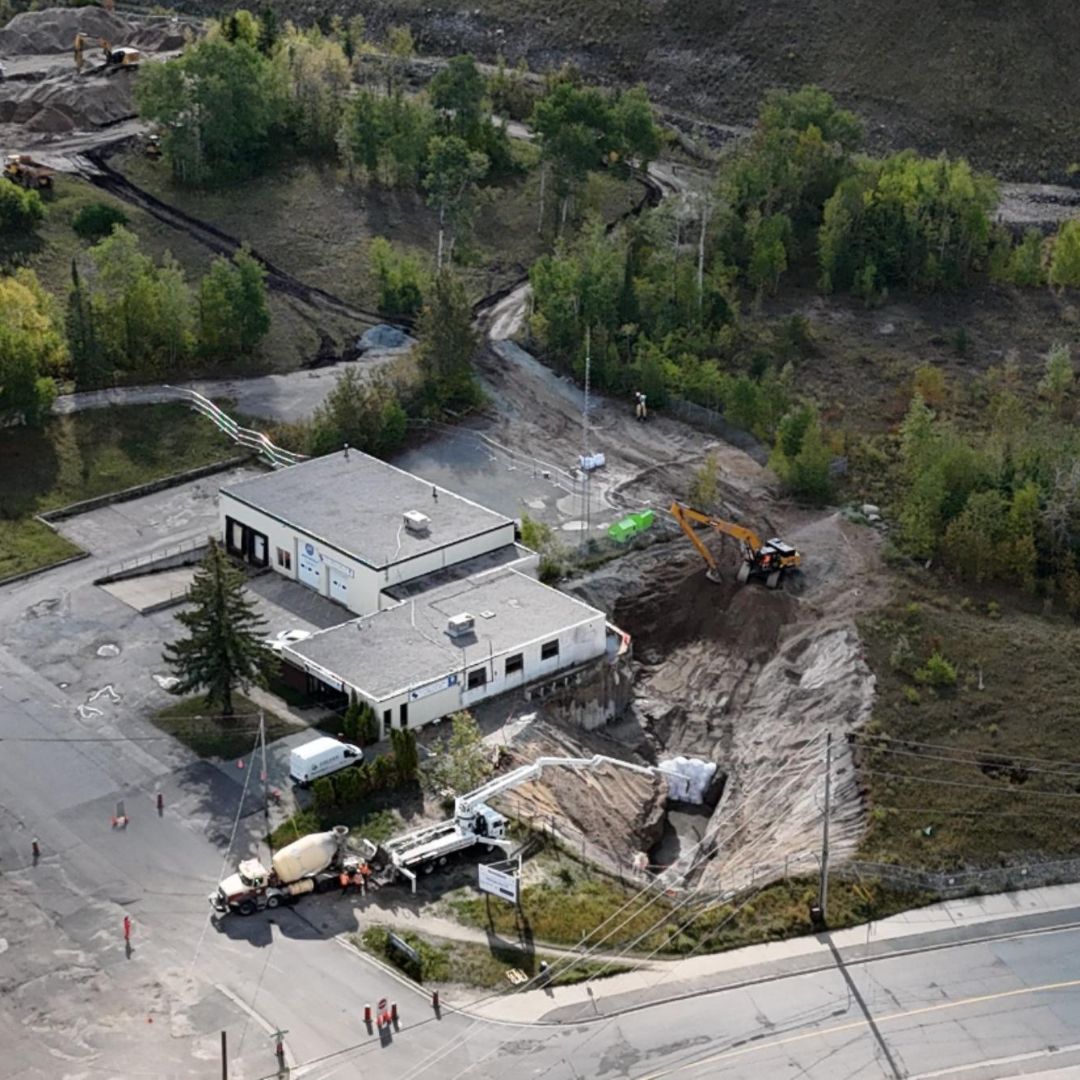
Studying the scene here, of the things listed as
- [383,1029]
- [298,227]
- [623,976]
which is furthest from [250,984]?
[298,227]

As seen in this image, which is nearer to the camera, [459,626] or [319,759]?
[319,759]

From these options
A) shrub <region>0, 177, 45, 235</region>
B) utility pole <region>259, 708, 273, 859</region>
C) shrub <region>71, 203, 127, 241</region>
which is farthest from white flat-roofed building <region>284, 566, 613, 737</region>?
shrub <region>0, 177, 45, 235</region>

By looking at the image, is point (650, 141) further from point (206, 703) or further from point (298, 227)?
point (206, 703)

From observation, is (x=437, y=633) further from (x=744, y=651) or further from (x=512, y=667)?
(x=744, y=651)

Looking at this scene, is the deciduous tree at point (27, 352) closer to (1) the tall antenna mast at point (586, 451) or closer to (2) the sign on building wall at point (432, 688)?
(1) the tall antenna mast at point (586, 451)

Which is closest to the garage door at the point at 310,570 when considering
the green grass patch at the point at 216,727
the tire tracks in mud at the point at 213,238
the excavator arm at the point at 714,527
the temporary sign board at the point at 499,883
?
the green grass patch at the point at 216,727

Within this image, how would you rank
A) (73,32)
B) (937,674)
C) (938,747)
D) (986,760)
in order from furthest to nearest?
(73,32)
(937,674)
(938,747)
(986,760)

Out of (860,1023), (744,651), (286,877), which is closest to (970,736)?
(744,651)
